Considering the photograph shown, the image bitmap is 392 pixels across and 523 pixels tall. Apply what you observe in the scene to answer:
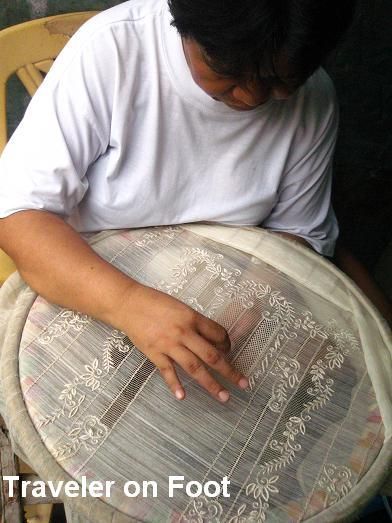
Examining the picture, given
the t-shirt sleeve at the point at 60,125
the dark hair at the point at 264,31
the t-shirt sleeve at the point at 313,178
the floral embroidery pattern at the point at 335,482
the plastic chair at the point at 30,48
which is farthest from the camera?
the plastic chair at the point at 30,48

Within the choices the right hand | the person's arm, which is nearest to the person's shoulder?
the person's arm

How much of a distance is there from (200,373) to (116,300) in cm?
18

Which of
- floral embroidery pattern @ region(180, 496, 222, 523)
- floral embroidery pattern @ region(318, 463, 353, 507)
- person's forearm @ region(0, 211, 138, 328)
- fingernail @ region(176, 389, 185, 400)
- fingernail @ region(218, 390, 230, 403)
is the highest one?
person's forearm @ region(0, 211, 138, 328)

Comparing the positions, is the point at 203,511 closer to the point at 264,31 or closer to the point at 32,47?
the point at 264,31

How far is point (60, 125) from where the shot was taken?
922 mm

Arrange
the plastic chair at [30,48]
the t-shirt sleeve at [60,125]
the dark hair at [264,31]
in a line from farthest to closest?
the plastic chair at [30,48] → the t-shirt sleeve at [60,125] → the dark hair at [264,31]

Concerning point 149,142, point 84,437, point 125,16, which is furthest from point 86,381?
point 125,16

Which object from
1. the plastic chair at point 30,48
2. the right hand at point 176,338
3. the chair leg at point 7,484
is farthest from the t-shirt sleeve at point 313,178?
the chair leg at point 7,484

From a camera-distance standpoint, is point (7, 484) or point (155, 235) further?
point (7, 484)

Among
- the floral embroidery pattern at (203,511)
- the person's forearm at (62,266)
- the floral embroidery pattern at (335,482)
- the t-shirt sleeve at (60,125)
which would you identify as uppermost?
the t-shirt sleeve at (60,125)

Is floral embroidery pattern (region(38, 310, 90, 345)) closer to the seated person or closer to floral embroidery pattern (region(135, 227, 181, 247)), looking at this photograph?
the seated person

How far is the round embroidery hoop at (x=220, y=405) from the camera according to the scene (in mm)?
736

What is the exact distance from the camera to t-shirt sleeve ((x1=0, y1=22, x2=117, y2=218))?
3.03 ft

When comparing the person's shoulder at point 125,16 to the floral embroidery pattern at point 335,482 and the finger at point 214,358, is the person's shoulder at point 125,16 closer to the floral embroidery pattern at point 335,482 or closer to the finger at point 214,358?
the finger at point 214,358
